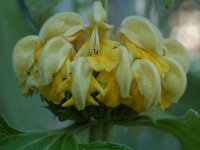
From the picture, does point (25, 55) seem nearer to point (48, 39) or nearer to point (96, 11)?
point (48, 39)

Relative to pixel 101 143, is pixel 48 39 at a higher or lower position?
higher

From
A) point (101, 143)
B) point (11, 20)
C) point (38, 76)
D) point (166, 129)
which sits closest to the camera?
point (101, 143)

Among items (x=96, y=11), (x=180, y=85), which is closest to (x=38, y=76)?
(x=96, y=11)

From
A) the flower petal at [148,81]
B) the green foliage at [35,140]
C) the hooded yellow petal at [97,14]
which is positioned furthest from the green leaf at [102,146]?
the hooded yellow petal at [97,14]

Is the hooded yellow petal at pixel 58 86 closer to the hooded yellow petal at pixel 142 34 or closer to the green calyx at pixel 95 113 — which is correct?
the green calyx at pixel 95 113

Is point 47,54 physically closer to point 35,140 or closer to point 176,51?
point 35,140
